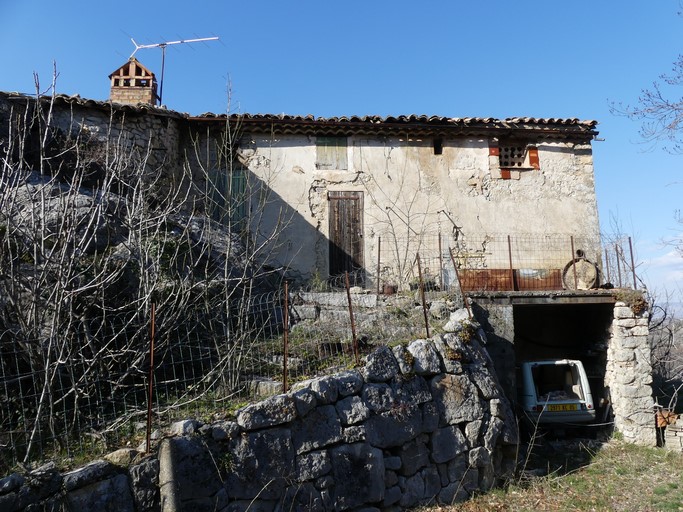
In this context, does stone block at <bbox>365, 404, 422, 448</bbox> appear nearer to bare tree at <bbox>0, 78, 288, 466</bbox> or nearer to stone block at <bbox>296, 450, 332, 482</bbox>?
stone block at <bbox>296, 450, 332, 482</bbox>

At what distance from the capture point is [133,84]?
11.8 m

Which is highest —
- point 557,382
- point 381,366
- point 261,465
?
point 381,366

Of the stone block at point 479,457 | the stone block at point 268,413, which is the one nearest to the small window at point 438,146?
the stone block at point 479,457

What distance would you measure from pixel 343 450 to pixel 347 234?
256 inches

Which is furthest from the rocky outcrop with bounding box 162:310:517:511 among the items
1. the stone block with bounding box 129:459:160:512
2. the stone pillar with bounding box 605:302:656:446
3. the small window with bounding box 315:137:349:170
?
the small window with bounding box 315:137:349:170

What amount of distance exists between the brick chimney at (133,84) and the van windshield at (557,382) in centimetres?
1022

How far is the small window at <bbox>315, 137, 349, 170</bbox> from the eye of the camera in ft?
37.9

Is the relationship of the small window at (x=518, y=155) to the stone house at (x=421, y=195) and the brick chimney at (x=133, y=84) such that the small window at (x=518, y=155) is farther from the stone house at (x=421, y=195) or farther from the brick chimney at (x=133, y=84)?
the brick chimney at (x=133, y=84)

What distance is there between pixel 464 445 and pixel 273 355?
2623 millimetres

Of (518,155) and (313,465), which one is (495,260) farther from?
(313,465)

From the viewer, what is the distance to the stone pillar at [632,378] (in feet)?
31.1

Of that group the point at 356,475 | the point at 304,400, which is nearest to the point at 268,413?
the point at 304,400

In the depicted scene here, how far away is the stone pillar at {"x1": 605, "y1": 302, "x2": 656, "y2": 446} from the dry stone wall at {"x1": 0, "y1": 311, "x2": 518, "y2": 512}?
12.6ft

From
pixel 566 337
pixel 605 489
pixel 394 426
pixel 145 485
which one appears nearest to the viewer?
pixel 145 485
